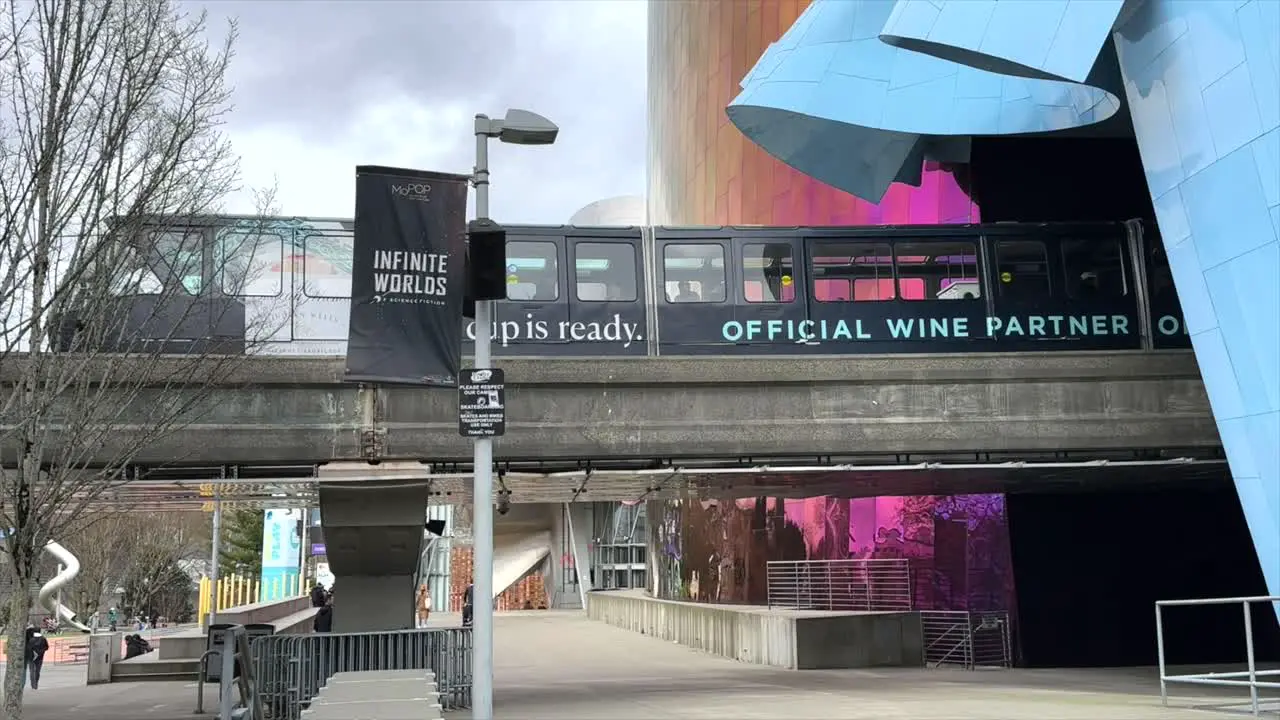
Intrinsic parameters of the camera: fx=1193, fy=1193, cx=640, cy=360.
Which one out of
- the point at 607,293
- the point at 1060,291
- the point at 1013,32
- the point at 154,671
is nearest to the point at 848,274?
the point at 1060,291

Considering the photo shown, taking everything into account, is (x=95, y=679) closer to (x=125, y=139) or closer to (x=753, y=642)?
(x=753, y=642)

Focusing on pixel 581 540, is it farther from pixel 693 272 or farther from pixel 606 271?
pixel 606 271

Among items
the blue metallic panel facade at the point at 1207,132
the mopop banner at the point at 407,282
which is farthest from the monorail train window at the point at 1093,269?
the mopop banner at the point at 407,282

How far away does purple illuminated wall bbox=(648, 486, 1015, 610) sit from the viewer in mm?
24750

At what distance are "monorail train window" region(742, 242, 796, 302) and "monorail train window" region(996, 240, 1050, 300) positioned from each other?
363 cm

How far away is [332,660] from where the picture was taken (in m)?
16.5

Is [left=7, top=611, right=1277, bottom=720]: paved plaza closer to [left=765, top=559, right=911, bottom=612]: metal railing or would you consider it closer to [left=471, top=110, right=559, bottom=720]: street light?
[left=765, top=559, right=911, bottom=612]: metal railing

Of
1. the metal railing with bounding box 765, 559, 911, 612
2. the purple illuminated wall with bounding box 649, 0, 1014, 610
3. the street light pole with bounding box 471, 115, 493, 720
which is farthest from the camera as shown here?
the metal railing with bounding box 765, 559, 911, 612

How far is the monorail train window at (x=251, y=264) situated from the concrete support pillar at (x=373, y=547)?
318 cm

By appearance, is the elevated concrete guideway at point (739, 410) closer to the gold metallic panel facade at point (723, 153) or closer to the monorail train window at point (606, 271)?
the monorail train window at point (606, 271)

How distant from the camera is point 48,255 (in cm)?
1164

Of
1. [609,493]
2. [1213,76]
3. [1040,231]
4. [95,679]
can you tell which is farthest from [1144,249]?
[95,679]

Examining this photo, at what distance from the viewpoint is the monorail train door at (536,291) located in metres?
18.5

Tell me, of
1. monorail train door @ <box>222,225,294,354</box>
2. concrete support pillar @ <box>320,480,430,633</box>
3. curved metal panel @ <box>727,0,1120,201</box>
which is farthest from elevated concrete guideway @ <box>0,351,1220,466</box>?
curved metal panel @ <box>727,0,1120,201</box>
